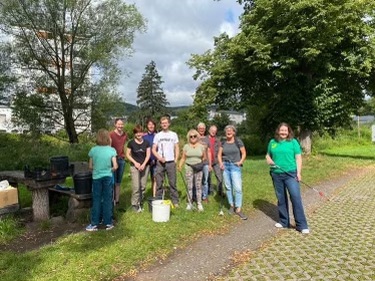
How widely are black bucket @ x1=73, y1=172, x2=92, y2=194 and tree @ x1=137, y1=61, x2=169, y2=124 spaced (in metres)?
74.9

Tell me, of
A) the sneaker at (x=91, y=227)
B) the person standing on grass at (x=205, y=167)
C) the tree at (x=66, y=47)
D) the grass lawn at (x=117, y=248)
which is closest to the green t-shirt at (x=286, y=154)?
the grass lawn at (x=117, y=248)

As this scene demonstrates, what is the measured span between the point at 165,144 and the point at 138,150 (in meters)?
0.55

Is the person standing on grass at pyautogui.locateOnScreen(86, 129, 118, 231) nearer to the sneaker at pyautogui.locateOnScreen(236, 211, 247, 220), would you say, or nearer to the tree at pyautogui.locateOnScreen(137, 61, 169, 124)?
the sneaker at pyautogui.locateOnScreen(236, 211, 247, 220)

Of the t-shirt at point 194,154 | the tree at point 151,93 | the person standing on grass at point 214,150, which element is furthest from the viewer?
the tree at point 151,93

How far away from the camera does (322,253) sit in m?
5.56

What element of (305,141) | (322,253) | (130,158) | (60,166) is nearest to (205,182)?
(130,158)

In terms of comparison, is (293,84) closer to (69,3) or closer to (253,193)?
(253,193)

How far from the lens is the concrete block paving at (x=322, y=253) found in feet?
15.8

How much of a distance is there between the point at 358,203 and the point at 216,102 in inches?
507

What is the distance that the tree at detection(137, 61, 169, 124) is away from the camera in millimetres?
82625

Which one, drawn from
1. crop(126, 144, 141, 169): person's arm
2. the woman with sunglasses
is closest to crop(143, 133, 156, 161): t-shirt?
A: crop(126, 144, 141, 169): person's arm

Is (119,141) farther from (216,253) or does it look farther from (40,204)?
(216,253)

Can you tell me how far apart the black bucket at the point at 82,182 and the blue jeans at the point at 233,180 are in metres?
2.63

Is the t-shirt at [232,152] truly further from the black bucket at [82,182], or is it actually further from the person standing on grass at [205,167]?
the black bucket at [82,182]
